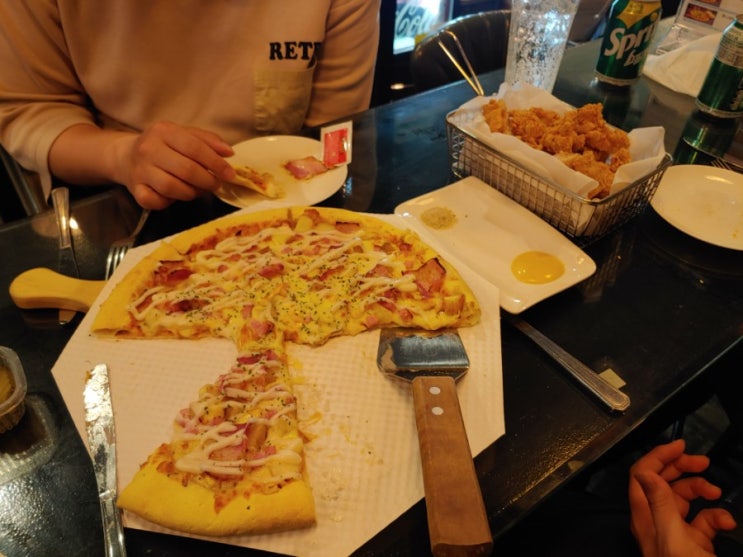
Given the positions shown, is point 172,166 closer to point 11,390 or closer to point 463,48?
point 11,390

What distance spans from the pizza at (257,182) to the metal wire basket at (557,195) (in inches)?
17.7

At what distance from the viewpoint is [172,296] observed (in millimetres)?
1008

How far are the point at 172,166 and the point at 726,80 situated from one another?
157 centimetres

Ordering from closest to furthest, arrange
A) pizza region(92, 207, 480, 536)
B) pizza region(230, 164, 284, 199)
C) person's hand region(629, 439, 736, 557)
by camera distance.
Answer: pizza region(92, 207, 480, 536) → person's hand region(629, 439, 736, 557) → pizza region(230, 164, 284, 199)

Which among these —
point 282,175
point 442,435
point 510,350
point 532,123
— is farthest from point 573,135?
point 442,435

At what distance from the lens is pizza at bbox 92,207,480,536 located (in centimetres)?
71

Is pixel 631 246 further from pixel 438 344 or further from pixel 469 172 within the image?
pixel 438 344

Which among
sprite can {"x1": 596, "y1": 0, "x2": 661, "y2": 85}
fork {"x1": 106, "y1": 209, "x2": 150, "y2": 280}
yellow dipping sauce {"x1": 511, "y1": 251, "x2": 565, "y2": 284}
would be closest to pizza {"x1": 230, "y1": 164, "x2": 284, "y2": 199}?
fork {"x1": 106, "y1": 209, "x2": 150, "y2": 280}

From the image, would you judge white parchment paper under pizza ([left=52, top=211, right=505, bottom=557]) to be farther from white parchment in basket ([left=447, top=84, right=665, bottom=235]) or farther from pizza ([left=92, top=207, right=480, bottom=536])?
white parchment in basket ([left=447, top=84, right=665, bottom=235])

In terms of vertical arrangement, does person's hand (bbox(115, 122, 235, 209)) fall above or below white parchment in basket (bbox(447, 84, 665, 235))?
below

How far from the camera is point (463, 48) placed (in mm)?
2057

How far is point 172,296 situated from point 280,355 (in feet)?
0.86

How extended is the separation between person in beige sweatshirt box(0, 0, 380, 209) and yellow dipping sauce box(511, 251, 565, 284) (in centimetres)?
66

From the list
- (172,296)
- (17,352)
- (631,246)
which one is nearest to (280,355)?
(172,296)
